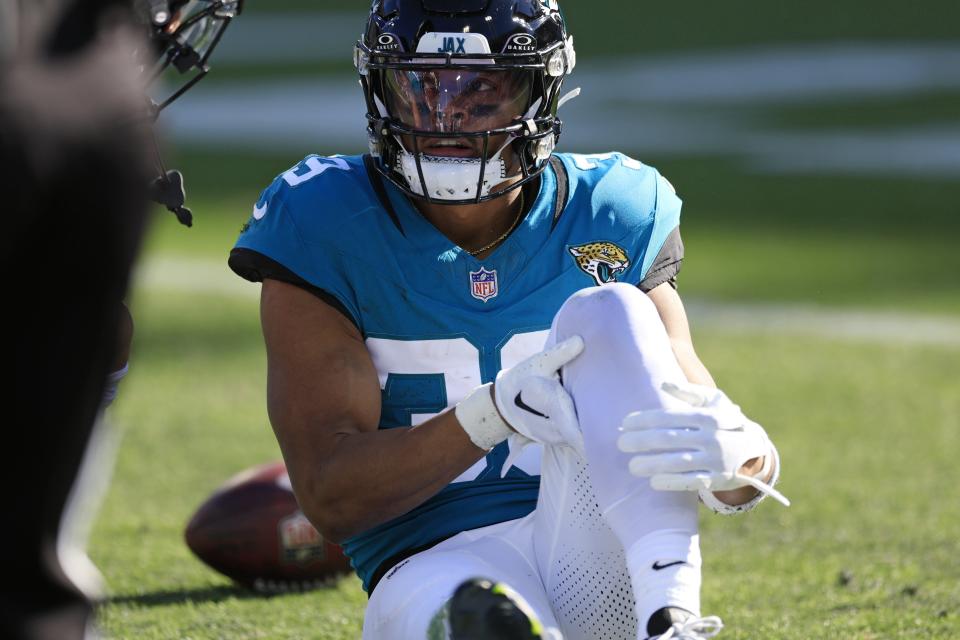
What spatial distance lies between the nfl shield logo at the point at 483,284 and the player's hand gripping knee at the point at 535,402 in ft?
1.34

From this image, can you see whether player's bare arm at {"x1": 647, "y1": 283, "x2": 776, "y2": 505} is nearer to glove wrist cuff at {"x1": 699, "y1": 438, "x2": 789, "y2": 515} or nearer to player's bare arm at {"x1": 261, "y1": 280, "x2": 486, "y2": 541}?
glove wrist cuff at {"x1": 699, "y1": 438, "x2": 789, "y2": 515}

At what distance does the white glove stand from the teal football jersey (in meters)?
0.53

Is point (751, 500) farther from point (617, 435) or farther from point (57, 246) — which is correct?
point (57, 246)

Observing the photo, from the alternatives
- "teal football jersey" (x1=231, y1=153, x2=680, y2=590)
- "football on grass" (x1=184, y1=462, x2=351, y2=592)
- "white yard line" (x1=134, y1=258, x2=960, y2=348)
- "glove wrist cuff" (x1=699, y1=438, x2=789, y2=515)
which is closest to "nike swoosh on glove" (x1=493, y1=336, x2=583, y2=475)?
"glove wrist cuff" (x1=699, y1=438, x2=789, y2=515)

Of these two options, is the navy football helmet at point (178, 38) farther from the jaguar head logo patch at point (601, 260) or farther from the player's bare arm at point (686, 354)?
the player's bare arm at point (686, 354)

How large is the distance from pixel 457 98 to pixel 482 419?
2.30ft

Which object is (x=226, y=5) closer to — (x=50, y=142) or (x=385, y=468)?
(x=385, y=468)

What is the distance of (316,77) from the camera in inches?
662

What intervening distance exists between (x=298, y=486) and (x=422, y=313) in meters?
0.42

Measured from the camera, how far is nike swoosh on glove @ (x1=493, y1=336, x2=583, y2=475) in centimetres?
255

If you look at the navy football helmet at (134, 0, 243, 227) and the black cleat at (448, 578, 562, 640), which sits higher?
the navy football helmet at (134, 0, 243, 227)

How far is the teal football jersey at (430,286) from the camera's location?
114 inches

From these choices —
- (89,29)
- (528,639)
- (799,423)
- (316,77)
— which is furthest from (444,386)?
(316,77)

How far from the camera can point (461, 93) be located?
295cm
